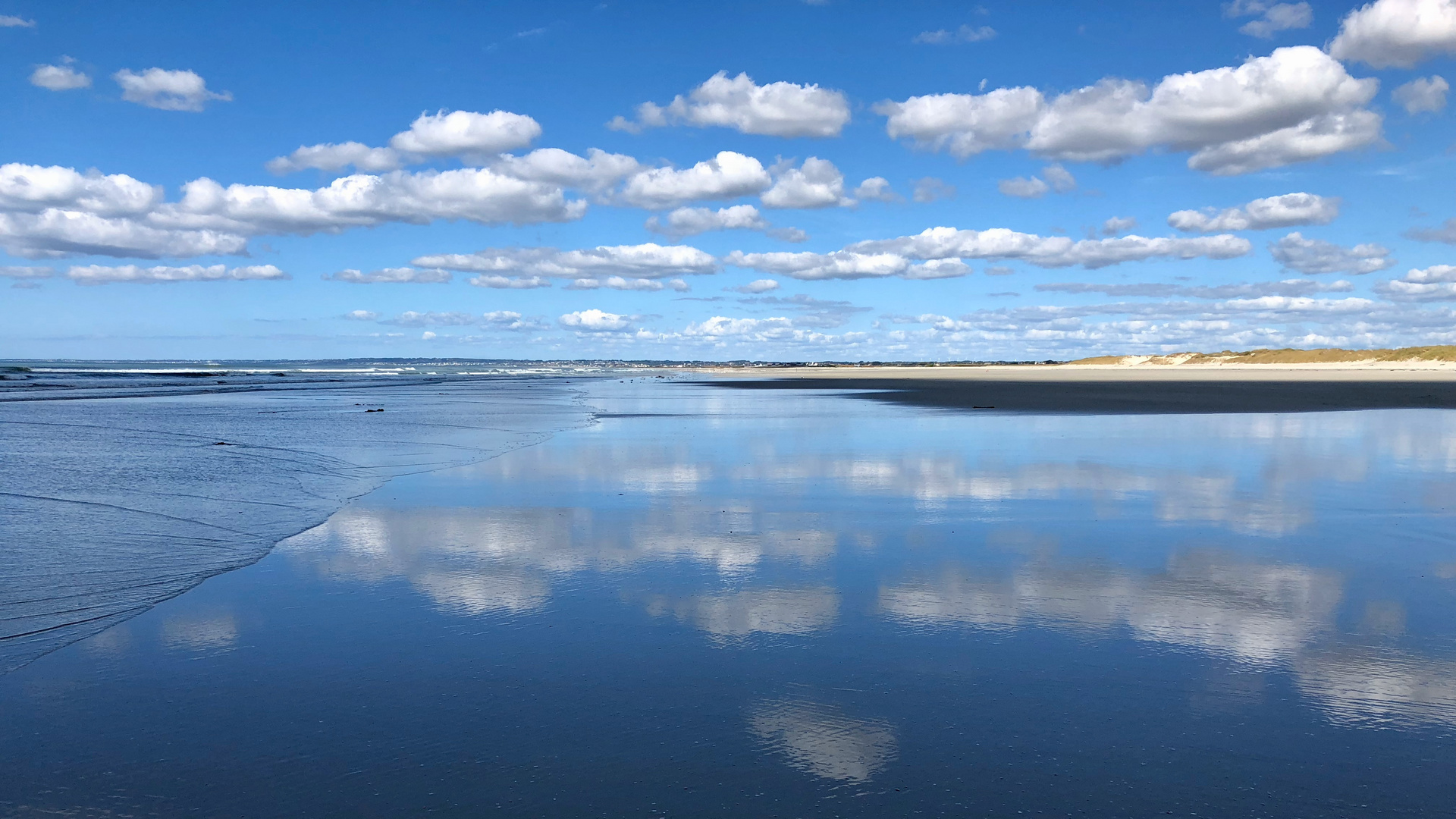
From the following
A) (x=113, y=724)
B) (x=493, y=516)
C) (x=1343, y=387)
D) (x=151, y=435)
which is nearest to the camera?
(x=113, y=724)

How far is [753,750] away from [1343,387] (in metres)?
62.4

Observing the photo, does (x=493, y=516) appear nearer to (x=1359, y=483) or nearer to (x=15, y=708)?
(x=15, y=708)

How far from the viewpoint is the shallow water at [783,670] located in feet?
13.8

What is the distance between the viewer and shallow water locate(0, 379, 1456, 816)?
4.21m

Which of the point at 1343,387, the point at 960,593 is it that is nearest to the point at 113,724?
the point at 960,593

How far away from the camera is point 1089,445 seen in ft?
63.4

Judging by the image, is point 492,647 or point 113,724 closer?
point 113,724

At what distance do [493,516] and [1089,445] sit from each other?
1349 centimetres

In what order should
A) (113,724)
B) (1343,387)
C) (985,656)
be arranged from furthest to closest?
(1343,387), (985,656), (113,724)

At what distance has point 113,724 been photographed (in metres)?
4.88

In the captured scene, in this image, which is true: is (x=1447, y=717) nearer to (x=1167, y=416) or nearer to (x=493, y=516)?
(x=493, y=516)

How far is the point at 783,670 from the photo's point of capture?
567 cm

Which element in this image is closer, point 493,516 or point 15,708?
point 15,708

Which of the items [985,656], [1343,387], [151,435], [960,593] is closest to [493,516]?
[960,593]
